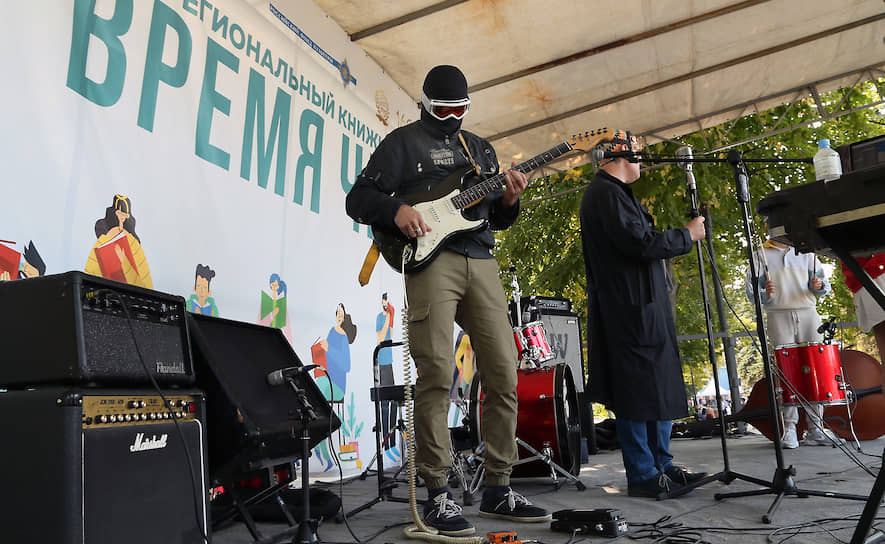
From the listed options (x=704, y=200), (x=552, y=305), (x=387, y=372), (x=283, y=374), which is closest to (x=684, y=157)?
→ (x=283, y=374)

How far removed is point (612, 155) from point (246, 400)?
1.82 metres

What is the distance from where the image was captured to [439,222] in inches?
100

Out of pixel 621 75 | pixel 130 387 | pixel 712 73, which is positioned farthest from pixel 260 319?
pixel 712 73

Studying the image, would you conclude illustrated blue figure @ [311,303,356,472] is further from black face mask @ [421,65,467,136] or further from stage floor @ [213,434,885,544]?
black face mask @ [421,65,467,136]

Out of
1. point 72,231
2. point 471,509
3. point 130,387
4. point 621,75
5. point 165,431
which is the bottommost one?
point 471,509

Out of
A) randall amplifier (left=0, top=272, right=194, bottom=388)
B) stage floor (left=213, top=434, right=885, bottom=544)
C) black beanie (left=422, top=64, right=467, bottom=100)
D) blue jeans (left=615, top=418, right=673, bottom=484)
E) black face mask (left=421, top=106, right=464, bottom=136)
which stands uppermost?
black beanie (left=422, top=64, right=467, bottom=100)

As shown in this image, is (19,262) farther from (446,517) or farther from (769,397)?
(769,397)

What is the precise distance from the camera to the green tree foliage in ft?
28.6

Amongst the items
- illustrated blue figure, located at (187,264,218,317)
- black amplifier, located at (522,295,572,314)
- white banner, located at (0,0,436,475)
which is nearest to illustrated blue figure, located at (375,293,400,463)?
white banner, located at (0,0,436,475)

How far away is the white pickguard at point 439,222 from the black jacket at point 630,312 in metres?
0.89

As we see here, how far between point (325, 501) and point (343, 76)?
10.2ft

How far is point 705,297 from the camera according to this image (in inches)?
123

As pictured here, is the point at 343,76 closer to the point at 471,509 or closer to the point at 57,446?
the point at 471,509

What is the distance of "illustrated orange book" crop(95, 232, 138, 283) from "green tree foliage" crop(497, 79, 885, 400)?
5889 millimetres
